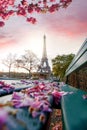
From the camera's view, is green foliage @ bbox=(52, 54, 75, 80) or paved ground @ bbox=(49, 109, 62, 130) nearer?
paved ground @ bbox=(49, 109, 62, 130)

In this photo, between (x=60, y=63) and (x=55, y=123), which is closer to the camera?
(x=55, y=123)

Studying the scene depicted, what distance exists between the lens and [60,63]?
96.0 meters

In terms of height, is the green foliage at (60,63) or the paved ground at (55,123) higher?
the green foliage at (60,63)

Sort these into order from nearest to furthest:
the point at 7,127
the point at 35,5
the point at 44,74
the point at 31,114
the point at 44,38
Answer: the point at 7,127
the point at 31,114
the point at 35,5
the point at 44,38
the point at 44,74

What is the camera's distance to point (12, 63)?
9238cm

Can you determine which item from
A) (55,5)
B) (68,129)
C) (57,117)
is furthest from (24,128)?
(57,117)

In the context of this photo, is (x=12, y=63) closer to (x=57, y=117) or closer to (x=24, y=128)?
(x=57, y=117)

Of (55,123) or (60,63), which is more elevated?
(60,63)

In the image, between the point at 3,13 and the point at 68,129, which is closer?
the point at 68,129

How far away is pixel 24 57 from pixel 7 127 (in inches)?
3707

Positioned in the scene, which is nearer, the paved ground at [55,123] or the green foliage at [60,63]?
the paved ground at [55,123]

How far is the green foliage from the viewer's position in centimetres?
9306

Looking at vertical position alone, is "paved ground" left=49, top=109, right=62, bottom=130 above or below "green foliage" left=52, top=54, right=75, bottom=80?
below

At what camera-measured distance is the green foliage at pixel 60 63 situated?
305ft
